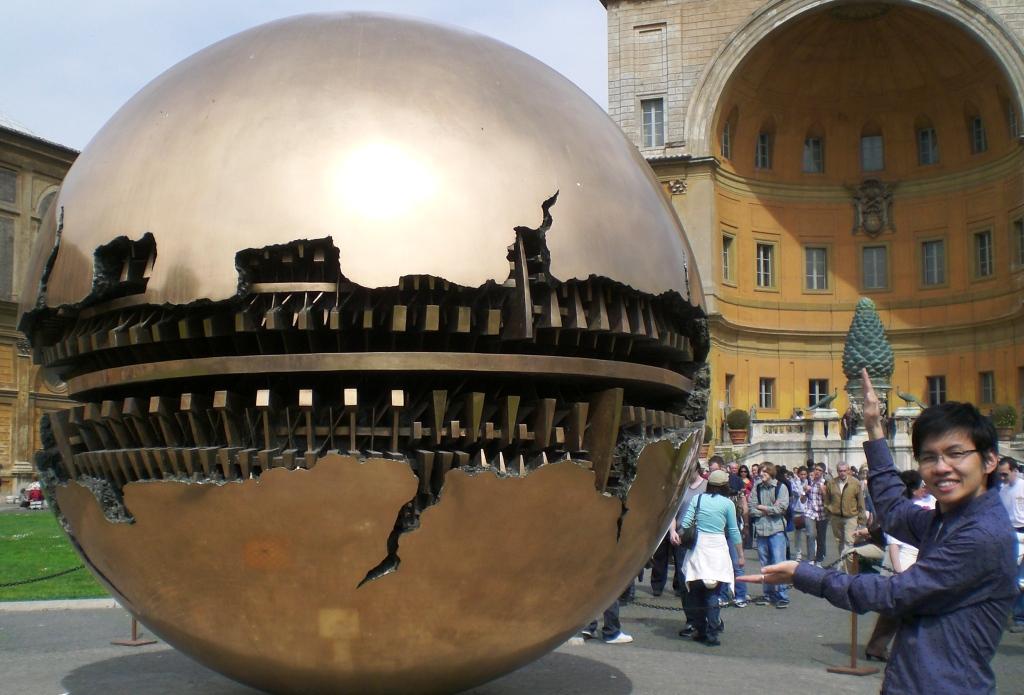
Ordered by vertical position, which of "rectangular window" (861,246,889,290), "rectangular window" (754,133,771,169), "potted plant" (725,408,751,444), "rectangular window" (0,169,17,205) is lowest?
"potted plant" (725,408,751,444)

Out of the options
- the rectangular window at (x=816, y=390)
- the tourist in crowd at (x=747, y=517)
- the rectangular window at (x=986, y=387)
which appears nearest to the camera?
the tourist in crowd at (x=747, y=517)

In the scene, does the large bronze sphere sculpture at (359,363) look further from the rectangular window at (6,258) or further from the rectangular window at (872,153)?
the rectangular window at (6,258)

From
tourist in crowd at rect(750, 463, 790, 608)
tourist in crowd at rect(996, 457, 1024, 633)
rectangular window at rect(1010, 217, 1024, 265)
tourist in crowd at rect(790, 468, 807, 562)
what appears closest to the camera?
tourist in crowd at rect(996, 457, 1024, 633)

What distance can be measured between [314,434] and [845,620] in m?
7.88

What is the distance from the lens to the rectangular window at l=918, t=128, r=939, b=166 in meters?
36.5

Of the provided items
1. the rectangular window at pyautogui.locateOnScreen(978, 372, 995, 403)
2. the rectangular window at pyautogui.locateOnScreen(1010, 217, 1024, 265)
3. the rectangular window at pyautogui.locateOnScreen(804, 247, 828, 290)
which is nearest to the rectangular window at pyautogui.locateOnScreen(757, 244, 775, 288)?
the rectangular window at pyautogui.locateOnScreen(804, 247, 828, 290)

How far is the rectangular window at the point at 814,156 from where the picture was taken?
37.3m

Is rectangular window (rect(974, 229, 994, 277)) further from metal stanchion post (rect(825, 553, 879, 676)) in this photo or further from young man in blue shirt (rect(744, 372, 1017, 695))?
young man in blue shirt (rect(744, 372, 1017, 695))

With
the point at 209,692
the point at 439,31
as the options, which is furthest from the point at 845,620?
the point at 439,31

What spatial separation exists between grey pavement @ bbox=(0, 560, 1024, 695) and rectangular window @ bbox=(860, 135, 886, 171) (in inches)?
1183

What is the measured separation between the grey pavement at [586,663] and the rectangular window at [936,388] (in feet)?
91.6

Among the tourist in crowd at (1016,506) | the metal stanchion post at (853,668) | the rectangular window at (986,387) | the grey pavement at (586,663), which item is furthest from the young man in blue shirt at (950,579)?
the rectangular window at (986,387)

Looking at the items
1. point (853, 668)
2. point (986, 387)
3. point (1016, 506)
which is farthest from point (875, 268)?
point (853, 668)

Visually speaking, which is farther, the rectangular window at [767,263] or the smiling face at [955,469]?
the rectangular window at [767,263]
